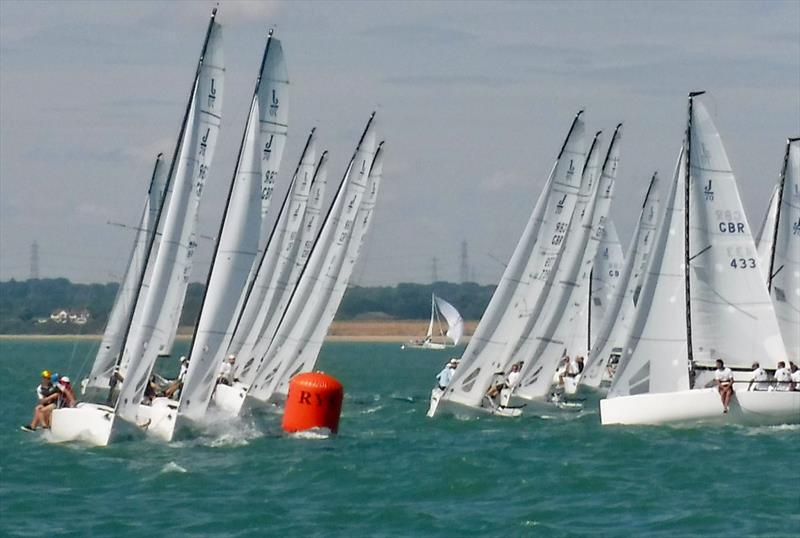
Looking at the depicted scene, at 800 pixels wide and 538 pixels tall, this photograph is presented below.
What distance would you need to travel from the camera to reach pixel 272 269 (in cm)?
4444

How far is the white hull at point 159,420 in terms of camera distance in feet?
103

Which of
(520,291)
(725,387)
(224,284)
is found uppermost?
(520,291)

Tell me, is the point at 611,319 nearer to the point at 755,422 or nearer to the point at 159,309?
the point at 755,422

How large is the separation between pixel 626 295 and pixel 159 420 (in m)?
19.9

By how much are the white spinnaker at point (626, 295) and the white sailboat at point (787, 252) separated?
10.5ft

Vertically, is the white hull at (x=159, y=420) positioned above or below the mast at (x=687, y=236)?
below

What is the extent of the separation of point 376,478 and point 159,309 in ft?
22.8

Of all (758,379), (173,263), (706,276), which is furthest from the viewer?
(706,276)

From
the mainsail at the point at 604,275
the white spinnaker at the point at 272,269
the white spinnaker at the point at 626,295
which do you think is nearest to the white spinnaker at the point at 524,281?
the white spinnaker at the point at 626,295

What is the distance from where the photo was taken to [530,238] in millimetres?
40969

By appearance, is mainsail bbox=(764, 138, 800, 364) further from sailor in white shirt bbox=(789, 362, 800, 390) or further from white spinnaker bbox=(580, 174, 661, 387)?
sailor in white shirt bbox=(789, 362, 800, 390)

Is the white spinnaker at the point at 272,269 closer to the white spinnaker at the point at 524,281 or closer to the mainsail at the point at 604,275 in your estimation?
the white spinnaker at the point at 524,281

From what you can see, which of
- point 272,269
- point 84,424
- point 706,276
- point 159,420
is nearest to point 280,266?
point 272,269

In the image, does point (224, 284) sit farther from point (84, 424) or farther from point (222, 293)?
point (84, 424)
